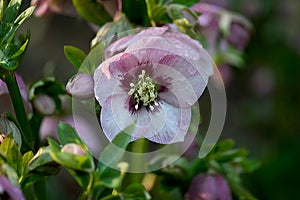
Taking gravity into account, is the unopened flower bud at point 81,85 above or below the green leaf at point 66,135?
above

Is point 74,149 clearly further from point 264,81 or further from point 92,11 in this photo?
point 264,81

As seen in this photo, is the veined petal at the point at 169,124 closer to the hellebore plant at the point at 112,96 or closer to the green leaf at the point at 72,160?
the hellebore plant at the point at 112,96

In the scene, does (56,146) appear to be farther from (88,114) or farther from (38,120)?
(38,120)

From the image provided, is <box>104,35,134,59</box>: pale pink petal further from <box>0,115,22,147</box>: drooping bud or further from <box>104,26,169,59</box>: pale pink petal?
<box>0,115,22,147</box>: drooping bud

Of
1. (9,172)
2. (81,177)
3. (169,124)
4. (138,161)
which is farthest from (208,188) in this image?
(9,172)

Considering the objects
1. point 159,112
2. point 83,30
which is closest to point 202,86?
point 159,112

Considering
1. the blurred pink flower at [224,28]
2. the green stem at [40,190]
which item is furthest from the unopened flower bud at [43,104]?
the blurred pink flower at [224,28]
